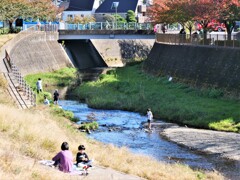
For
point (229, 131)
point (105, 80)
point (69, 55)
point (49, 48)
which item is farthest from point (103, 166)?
point (69, 55)

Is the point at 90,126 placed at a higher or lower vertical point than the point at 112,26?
lower

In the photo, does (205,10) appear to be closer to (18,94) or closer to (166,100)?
(166,100)

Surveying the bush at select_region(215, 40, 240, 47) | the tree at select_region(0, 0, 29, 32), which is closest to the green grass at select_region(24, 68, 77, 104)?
the tree at select_region(0, 0, 29, 32)

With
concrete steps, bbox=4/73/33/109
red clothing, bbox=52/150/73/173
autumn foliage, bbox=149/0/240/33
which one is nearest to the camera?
red clothing, bbox=52/150/73/173

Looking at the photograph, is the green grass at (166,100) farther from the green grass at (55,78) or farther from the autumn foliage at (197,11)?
the autumn foliage at (197,11)

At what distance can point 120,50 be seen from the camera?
271 feet

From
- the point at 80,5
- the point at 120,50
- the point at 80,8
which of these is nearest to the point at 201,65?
the point at 120,50

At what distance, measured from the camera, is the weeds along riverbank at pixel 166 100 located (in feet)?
108

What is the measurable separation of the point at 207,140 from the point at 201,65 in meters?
18.3

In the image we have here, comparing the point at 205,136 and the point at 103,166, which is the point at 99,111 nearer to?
the point at 205,136

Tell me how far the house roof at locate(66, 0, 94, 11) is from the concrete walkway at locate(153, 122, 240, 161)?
3033 inches

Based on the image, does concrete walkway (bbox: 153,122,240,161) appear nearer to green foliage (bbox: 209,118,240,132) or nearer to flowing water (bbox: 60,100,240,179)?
flowing water (bbox: 60,100,240,179)

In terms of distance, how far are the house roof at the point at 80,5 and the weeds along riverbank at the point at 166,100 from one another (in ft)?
177

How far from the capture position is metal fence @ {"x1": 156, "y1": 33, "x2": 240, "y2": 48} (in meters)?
44.7
